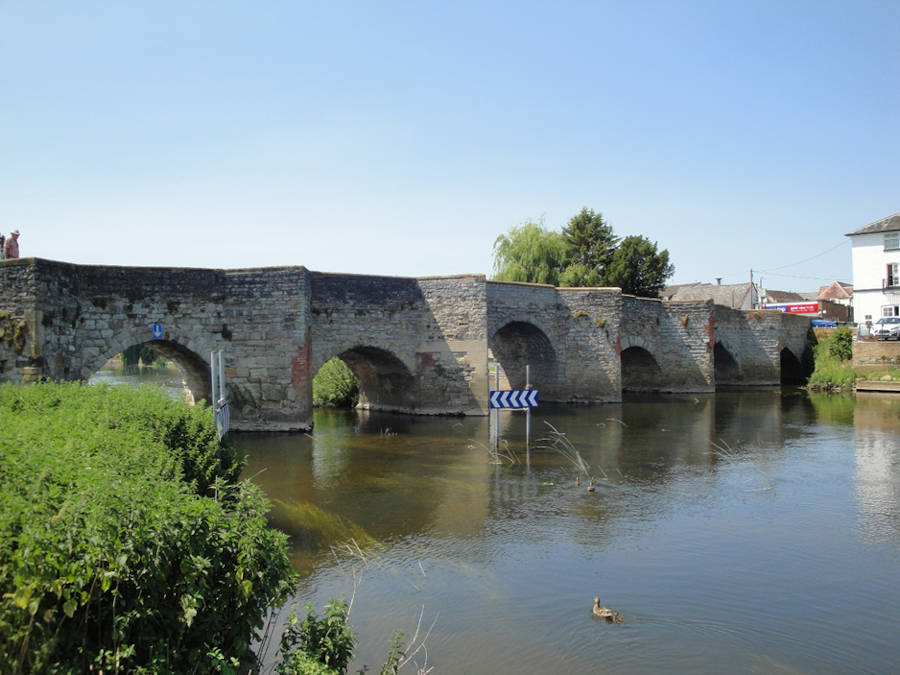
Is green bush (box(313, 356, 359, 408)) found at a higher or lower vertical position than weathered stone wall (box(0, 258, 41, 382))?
lower

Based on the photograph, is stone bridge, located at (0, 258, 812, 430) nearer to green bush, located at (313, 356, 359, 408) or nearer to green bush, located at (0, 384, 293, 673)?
green bush, located at (313, 356, 359, 408)

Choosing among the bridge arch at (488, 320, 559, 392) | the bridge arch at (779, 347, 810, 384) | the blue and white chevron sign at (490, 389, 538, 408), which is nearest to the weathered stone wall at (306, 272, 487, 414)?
the bridge arch at (488, 320, 559, 392)

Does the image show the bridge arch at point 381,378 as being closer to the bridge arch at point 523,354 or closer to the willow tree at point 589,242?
the bridge arch at point 523,354

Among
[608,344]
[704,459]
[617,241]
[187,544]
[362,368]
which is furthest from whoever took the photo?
[617,241]

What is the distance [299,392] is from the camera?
18.4 m

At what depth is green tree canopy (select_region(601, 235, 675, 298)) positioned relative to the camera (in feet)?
134

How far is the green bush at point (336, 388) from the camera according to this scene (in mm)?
26250

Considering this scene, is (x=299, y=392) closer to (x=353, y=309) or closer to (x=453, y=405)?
(x=353, y=309)

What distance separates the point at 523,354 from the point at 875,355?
59.7 feet

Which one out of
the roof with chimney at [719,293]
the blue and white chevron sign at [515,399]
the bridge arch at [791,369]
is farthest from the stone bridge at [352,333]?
the roof with chimney at [719,293]

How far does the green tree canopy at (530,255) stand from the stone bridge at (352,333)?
10167 mm

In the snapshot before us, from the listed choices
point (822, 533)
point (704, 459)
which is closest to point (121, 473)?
point (822, 533)

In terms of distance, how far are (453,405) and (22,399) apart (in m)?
15.0

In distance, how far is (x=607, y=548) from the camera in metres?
8.93
